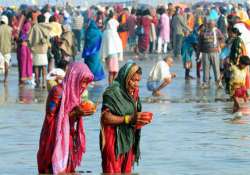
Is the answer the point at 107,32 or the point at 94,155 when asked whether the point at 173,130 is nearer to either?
the point at 94,155

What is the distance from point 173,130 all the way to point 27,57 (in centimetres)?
1168

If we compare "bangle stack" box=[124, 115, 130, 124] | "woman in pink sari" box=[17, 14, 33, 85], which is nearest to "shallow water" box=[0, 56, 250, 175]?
"bangle stack" box=[124, 115, 130, 124]

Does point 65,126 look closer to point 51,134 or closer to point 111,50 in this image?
point 51,134

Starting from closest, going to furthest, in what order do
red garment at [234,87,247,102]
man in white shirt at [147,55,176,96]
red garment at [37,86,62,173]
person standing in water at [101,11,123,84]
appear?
red garment at [37,86,62,173] < red garment at [234,87,247,102] < man in white shirt at [147,55,176,96] < person standing in water at [101,11,123,84]

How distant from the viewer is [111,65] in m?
28.6

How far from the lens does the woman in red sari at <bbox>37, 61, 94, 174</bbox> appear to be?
12.0m

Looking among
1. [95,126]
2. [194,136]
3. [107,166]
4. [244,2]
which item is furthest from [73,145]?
[244,2]

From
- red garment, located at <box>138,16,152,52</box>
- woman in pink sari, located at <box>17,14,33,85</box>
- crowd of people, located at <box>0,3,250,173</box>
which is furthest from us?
red garment, located at <box>138,16,152,52</box>

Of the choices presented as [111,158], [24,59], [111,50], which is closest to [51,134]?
[111,158]

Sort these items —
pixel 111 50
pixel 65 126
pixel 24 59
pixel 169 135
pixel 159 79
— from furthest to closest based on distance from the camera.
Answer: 1. pixel 24 59
2. pixel 111 50
3. pixel 159 79
4. pixel 169 135
5. pixel 65 126

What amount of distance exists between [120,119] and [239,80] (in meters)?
9.97

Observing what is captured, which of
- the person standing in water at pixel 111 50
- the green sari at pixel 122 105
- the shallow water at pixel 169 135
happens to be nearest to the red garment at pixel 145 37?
the person standing in water at pixel 111 50

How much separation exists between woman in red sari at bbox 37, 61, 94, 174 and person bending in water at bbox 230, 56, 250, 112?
9.38 meters

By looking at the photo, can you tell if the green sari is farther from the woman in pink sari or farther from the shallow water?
the woman in pink sari
